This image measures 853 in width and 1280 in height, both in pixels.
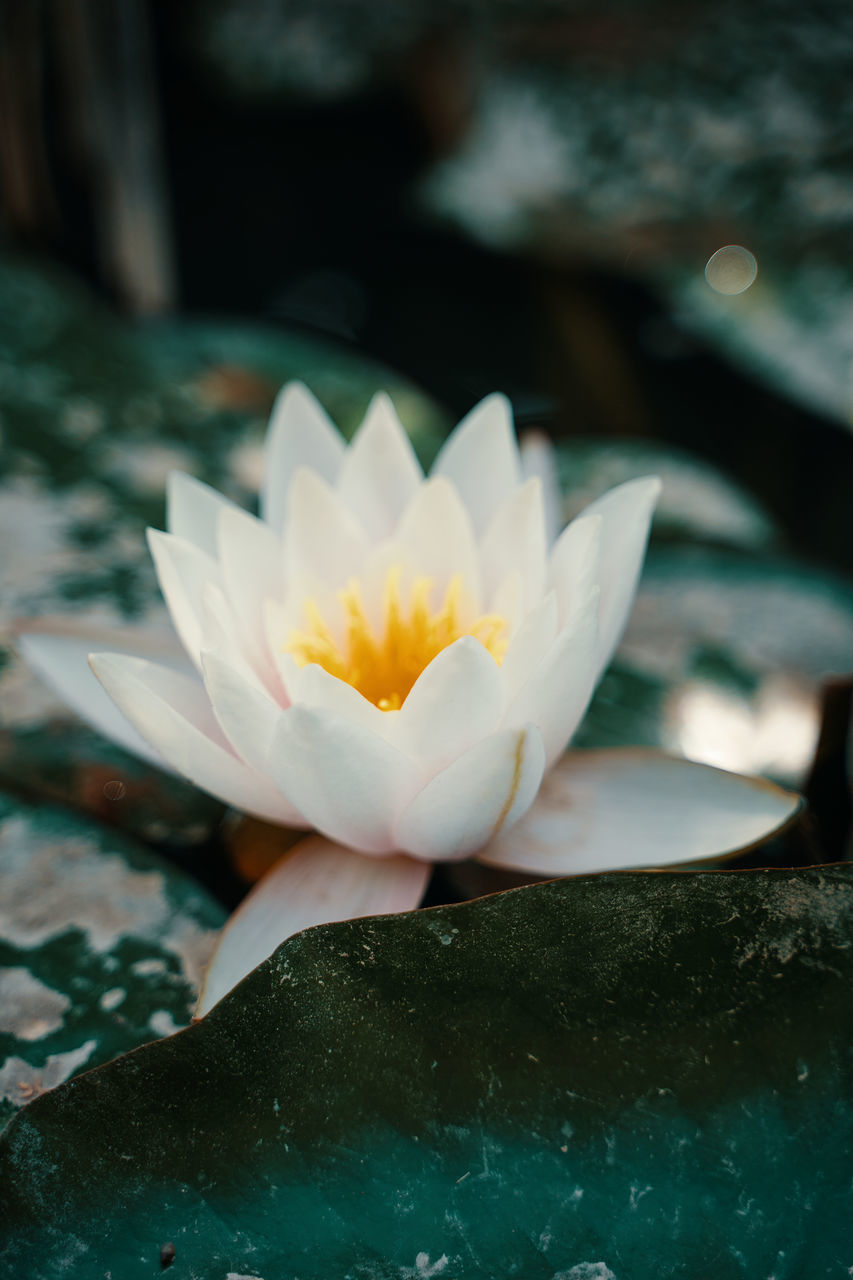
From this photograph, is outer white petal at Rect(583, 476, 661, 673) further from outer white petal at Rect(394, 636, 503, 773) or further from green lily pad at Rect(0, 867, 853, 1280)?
green lily pad at Rect(0, 867, 853, 1280)

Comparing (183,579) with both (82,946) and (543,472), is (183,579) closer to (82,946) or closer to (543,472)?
(82,946)

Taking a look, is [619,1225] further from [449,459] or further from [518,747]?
[449,459]

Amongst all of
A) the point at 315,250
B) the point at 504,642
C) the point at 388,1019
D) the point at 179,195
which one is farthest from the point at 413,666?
the point at 179,195

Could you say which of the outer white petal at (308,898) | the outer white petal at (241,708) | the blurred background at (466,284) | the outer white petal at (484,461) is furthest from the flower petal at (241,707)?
the outer white petal at (484,461)

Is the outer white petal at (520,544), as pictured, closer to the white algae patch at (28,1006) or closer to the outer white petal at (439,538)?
the outer white petal at (439,538)

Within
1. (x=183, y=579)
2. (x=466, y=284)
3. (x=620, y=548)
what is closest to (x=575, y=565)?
(x=620, y=548)
